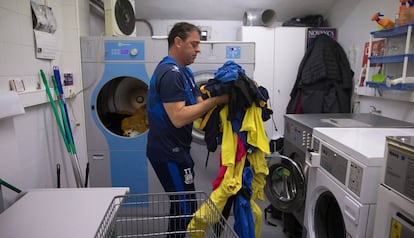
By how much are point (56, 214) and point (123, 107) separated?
1728 mm

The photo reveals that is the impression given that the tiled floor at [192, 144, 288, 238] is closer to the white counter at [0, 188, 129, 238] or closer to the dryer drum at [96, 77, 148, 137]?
the dryer drum at [96, 77, 148, 137]

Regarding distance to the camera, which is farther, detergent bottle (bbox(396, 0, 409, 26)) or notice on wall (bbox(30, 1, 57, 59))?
detergent bottle (bbox(396, 0, 409, 26))

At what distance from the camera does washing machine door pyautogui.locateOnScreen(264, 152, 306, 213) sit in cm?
178

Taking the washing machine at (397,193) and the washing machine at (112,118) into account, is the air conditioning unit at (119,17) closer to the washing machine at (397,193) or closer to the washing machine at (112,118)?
the washing machine at (112,118)

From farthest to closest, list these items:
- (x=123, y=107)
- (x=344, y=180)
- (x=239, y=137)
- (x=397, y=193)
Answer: (x=123, y=107), (x=239, y=137), (x=344, y=180), (x=397, y=193)

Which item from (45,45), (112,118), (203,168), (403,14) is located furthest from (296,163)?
(45,45)

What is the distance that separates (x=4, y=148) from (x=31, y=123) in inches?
19.6

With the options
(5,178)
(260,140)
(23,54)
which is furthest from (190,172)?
(23,54)

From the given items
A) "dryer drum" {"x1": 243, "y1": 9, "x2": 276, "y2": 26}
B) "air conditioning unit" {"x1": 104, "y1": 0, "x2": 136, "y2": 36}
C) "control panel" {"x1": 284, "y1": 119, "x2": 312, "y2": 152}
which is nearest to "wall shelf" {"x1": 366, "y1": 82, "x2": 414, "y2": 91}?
"control panel" {"x1": 284, "y1": 119, "x2": 312, "y2": 152}

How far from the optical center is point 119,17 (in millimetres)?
2400

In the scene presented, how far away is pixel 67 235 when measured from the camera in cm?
92

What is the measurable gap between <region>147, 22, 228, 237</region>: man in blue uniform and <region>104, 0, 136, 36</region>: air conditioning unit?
0.98 m

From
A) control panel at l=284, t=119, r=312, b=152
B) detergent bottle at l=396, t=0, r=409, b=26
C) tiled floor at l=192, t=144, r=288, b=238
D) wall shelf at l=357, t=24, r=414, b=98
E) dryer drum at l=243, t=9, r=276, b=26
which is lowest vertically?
tiled floor at l=192, t=144, r=288, b=238

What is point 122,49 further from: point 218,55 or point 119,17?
point 218,55
